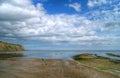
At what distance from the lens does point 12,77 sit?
22.5 metres

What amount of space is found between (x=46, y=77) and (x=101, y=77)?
8.24 metres

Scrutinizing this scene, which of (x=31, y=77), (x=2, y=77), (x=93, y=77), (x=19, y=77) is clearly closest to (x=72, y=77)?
(x=93, y=77)

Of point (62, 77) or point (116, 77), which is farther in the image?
point (116, 77)

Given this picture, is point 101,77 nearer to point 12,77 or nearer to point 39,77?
point 39,77

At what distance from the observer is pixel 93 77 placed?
79.7ft

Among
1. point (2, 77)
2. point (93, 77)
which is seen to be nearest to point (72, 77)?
point (93, 77)

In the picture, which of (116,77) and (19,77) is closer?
(19,77)

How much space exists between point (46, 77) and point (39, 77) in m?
0.98

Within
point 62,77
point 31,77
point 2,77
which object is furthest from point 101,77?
point 2,77

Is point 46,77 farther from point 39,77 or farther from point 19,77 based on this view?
point 19,77

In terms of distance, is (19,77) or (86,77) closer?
(19,77)

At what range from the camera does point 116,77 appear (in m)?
24.6

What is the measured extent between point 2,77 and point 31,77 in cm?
394

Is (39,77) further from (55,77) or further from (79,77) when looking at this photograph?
(79,77)
